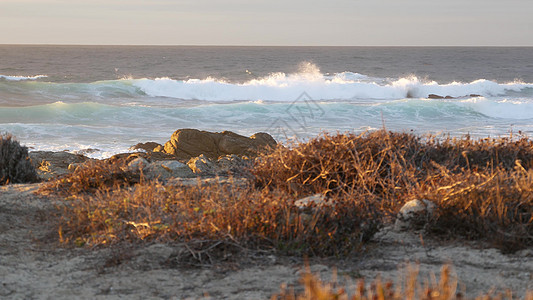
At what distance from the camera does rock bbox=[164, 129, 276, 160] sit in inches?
521

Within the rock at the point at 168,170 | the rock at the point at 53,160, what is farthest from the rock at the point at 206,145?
the rock at the point at 168,170

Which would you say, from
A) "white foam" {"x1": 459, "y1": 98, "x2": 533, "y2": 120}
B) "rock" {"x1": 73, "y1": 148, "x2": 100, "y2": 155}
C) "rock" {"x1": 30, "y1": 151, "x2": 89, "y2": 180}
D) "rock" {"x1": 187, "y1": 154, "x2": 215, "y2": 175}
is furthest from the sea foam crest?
"rock" {"x1": 187, "y1": 154, "x2": 215, "y2": 175}

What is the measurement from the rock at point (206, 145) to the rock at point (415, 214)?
8232mm

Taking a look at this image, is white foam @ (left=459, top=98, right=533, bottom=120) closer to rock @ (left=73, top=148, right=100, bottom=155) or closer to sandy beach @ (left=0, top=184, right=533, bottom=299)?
rock @ (left=73, top=148, right=100, bottom=155)

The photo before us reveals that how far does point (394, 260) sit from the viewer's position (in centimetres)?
427

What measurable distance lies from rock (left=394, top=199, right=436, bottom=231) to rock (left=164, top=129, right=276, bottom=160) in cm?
823

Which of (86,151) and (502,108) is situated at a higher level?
(502,108)

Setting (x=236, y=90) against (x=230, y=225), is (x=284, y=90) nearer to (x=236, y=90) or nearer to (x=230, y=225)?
(x=236, y=90)

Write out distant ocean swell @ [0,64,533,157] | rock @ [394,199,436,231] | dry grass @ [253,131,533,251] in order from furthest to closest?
distant ocean swell @ [0,64,533,157] < rock @ [394,199,436,231] < dry grass @ [253,131,533,251]

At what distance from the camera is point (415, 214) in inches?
192

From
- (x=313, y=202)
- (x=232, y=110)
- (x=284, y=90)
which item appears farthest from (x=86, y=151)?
(x=284, y=90)

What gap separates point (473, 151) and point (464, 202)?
6.13 feet

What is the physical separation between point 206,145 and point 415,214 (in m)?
9.15

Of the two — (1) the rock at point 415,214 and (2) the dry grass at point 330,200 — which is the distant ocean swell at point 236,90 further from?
(1) the rock at point 415,214
